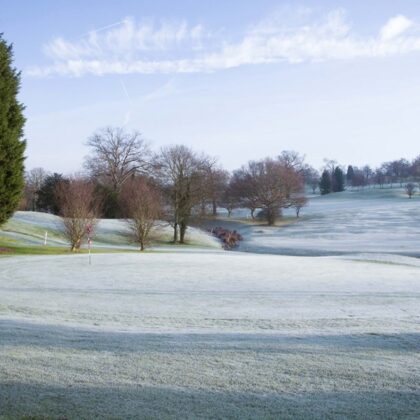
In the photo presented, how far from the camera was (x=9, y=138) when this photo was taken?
1304 inches

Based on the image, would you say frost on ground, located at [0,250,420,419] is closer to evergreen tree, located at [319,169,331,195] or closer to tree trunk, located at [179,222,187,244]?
tree trunk, located at [179,222,187,244]

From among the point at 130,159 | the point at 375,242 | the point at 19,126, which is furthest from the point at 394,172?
the point at 19,126

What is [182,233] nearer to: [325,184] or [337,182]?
[325,184]

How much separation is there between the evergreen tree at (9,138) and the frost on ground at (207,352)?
18808 millimetres

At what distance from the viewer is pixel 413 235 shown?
199 ft

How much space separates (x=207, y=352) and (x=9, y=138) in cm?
2968

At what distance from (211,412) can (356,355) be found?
10.6ft

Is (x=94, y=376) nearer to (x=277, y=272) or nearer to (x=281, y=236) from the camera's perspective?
(x=277, y=272)

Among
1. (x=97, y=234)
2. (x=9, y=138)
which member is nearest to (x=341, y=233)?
(x=97, y=234)

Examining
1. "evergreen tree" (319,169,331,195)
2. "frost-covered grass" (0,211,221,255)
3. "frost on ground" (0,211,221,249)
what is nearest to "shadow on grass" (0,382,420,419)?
"frost-covered grass" (0,211,221,255)

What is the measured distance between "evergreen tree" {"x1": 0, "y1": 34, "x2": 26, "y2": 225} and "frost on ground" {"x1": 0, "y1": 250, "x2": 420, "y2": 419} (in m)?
18.8

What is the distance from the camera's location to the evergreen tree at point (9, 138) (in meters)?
32.9

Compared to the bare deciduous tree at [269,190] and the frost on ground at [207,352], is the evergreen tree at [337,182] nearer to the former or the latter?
the bare deciduous tree at [269,190]

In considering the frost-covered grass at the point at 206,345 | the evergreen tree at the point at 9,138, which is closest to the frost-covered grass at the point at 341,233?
the evergreen tree at the point at 9,138
